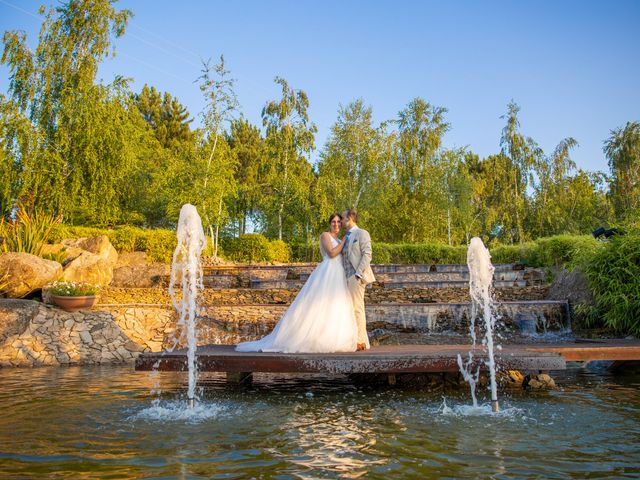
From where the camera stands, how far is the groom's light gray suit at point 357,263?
7727mm

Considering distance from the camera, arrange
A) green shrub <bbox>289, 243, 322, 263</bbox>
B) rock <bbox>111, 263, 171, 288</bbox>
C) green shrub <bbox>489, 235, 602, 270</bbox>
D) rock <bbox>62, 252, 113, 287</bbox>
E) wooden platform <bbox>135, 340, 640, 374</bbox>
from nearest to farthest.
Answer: wooden platform <bbox>135, 340, 640, 374</bbox>, green shrub <bbox>489, 235, 602, 270</bbox>, rock <bbox>62, 252, 113, 287</bbox>, rock <bbox>111, 263, 171, 288</bbox>, green shrub <bbox>289, 243, 322, 263</bbox>

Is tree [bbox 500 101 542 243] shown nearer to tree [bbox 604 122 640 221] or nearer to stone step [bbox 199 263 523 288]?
tree [bbox 604 122 640 221]

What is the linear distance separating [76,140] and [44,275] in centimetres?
1266

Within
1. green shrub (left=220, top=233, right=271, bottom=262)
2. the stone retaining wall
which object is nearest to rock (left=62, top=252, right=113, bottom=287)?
the stone retaining wall

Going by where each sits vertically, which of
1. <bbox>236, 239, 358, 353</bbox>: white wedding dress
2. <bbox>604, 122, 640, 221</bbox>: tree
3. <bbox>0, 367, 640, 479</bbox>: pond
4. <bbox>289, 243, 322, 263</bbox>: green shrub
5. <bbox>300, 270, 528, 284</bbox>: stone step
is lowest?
<bbox>0, 367, 640, 479</bbox>: pond

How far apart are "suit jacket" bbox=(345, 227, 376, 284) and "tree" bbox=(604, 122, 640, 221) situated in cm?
3240

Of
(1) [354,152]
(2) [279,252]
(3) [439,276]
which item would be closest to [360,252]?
(3) [439,276]

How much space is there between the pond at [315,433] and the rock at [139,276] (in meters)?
11.0

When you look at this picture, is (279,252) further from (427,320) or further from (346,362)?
(346,362)

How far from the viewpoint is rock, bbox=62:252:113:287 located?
15.3m

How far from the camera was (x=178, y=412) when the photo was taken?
600cm

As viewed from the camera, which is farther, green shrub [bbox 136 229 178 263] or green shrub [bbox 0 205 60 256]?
green shrub [bbox 136 229 178 263]

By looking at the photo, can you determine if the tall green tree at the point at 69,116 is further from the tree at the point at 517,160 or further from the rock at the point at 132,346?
the tree at the point at 517,160

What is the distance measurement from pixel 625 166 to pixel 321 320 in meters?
34.8
